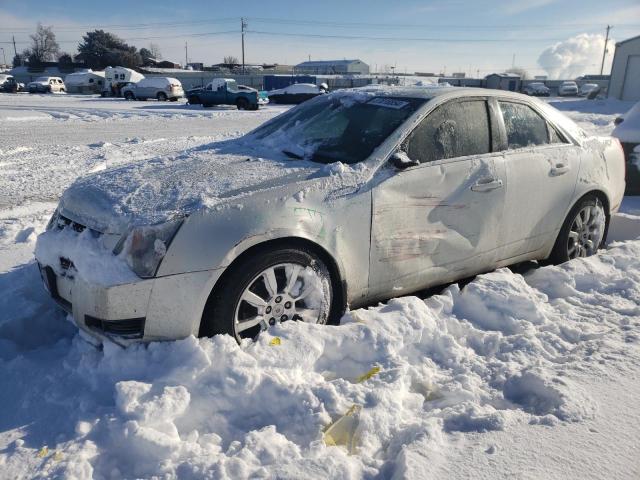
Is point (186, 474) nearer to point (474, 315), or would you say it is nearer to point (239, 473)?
point (239, 473)

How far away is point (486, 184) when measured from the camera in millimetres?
3623

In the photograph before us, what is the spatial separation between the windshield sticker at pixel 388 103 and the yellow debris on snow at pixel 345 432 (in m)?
2.19

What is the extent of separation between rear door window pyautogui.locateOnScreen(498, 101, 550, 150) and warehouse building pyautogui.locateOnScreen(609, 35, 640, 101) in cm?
3106

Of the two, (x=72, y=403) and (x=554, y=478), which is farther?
(x=72, y=403)

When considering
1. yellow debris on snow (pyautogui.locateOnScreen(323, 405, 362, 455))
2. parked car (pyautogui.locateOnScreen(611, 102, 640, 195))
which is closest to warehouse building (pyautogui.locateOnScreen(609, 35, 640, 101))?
parked car (pyautogui.locateOnScreen(611, 102, 640, 195))

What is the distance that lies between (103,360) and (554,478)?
6.98 ft

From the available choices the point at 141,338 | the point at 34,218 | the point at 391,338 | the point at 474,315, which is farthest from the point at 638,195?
the point at 34,218

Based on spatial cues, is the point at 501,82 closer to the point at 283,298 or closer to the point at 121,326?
the point at 283,298

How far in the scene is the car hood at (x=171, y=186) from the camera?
2.71 meters

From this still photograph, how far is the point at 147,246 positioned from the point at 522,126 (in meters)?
3.01

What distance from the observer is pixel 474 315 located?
10.8ft

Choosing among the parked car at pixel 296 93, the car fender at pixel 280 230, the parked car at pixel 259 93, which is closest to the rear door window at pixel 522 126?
the car fender at pixel 280 230

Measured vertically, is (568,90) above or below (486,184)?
above

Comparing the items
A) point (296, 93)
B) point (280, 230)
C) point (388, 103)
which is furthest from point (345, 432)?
point (296, 93)
